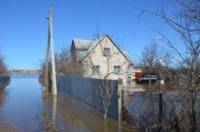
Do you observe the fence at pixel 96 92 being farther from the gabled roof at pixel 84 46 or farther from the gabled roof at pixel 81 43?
the gabled roof at pixel 81 43

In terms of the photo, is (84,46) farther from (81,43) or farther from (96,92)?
(96,92)

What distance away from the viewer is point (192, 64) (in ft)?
20.5

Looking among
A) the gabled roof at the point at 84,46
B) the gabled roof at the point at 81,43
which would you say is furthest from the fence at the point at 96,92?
the gabled roof at the point at 81,43

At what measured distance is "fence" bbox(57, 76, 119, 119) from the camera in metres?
13.2

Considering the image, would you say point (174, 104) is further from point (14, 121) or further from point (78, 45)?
point (78, 45)

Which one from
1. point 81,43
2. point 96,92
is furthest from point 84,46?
point 96,92

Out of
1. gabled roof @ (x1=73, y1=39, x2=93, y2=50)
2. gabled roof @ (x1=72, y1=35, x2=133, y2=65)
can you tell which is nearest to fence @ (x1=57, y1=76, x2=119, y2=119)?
gabled roof @ (x1=72, y1=35, x2=133, y2=65)

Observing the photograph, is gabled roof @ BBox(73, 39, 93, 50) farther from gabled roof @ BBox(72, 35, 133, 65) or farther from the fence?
the fence

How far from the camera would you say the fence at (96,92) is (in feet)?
43.2

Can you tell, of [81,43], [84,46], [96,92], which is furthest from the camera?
[81,43]

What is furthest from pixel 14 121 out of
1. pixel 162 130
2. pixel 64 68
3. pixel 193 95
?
pixel 64 68

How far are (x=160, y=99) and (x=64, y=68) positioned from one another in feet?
105

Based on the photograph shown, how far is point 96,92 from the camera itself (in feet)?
53.7

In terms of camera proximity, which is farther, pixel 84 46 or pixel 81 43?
pixel 81 43
